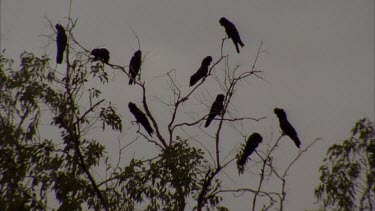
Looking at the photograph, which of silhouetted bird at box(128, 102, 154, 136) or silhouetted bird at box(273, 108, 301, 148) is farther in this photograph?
silhouetted bird at box(273, 108, 301, 148)

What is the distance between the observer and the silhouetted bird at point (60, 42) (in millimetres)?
8261

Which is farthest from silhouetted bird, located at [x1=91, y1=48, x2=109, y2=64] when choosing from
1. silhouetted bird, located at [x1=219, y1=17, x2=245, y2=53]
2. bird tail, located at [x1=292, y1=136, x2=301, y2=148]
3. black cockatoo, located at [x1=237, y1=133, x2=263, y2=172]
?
bird tail, located at [x1=292, y1=136, x2=301, y2=148]

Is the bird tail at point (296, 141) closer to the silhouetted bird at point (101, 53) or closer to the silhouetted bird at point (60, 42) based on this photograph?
the silhouetted bird at point (101, 53)

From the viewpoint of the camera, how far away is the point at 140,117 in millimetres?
9156

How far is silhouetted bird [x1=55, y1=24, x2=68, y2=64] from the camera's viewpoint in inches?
325

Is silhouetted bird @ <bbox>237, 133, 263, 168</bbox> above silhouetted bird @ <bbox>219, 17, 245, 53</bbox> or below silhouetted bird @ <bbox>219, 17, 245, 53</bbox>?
below

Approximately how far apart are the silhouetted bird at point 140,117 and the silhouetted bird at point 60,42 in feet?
6.21

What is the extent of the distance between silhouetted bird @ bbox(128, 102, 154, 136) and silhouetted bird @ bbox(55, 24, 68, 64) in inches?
74.5

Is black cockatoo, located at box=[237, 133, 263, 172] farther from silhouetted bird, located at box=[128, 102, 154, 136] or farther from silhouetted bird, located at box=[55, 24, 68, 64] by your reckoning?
silhouetted bird, located at box=[55, 24, 68, 64]

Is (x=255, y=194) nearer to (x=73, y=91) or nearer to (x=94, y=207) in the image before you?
(x=94, y=207)

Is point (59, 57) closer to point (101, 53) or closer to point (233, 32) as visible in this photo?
point (101, 53)

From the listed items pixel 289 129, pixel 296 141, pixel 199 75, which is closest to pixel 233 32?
pixel 199 75

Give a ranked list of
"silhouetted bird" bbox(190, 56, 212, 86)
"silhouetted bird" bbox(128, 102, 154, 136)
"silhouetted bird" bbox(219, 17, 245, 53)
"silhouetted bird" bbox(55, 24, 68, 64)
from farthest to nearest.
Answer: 1. "silhouetted bird" bbox(219, 17, 245, 53)
2. "silhouetted bird" bbox(190, 56, 212, 86)
3. "silhouetted bird" bbox(128, 102, 154, 136)
4. "silhouetted bird" bbox(55, 24, 68, 64)

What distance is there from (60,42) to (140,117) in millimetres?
2152
